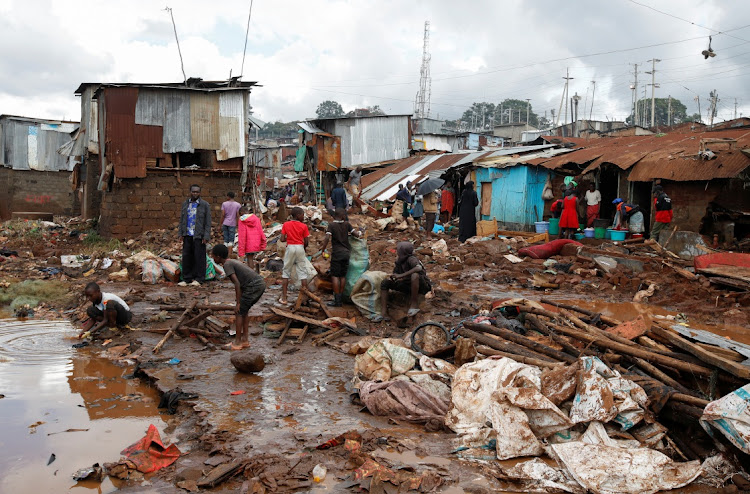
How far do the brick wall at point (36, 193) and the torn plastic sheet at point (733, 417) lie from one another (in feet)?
97.4

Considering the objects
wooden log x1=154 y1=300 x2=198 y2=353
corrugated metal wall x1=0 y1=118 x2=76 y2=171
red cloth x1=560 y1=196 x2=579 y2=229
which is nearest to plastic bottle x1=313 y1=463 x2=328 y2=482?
wooden log x1=154 y1=300 x2=198 y2=353

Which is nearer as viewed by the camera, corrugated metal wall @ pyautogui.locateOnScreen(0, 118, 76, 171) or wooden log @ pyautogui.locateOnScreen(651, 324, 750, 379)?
wooden log @ pyautogui.locateOnScreen(651, 324, 750, 379)

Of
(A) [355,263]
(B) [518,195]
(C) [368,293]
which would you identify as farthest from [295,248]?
(B) [518,195]

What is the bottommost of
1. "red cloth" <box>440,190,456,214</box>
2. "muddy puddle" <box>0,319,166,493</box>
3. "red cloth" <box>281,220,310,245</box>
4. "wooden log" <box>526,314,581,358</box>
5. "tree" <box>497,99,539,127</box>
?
"muddy puddle" <box>0,319,166,493</box>

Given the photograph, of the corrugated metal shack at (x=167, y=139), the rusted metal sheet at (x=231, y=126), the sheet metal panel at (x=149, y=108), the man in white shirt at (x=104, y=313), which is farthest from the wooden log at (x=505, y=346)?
the sheet metal panel at (x=149, y=108)

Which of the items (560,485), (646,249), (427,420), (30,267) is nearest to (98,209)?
(30,267)

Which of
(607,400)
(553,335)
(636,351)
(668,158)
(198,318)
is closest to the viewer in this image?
(607,400)

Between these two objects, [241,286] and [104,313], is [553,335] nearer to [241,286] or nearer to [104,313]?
[241,286]

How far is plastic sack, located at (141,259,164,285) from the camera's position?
11.8 m

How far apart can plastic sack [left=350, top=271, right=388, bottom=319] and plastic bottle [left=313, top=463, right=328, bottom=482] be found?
430 centimetres

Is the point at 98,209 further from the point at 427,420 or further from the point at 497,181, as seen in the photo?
the point at 427,420

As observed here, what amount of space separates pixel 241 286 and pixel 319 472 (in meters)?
3.58

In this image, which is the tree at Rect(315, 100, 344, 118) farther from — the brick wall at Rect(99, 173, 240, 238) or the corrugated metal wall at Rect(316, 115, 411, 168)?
the brick wall at Rect(99, 173, 240, 238)

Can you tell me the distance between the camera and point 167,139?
1761 cm
